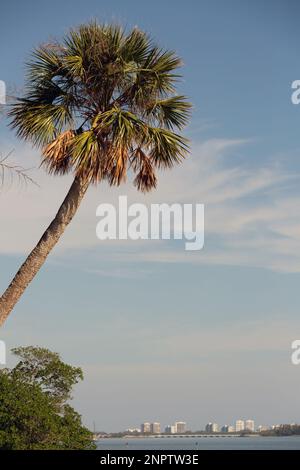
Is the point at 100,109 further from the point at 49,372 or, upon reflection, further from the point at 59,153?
the point at 49,372

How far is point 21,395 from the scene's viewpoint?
3425cm

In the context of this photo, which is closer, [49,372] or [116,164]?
[116,164]

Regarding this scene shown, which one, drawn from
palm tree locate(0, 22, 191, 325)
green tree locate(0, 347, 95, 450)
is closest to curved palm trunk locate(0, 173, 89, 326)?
palm tree locate(0, 22, 191, 325)

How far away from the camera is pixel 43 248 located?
14211mm

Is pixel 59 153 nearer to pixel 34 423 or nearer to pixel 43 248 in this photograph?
pixel 43 248

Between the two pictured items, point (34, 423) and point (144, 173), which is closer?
point (144, 173)

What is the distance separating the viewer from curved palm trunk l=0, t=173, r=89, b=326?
13641mm

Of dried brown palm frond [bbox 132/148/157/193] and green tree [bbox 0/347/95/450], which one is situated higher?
dried brown palm frond [bbox 132/148/157/193]

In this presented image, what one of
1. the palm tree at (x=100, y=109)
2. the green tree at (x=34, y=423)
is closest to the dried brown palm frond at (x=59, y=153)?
the palm tree at (x=100, y=109)

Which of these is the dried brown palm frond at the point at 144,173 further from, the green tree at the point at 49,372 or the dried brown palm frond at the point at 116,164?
the green tree at the point at 49,372

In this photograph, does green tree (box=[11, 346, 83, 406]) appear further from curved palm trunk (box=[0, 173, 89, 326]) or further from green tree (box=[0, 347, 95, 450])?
curved palm trunk (box=[0, 173, 89, 326])

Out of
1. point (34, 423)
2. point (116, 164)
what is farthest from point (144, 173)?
point (34, 423)

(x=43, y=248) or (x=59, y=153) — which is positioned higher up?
(x=59, y=153)

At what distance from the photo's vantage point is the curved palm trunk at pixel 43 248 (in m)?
13.6
